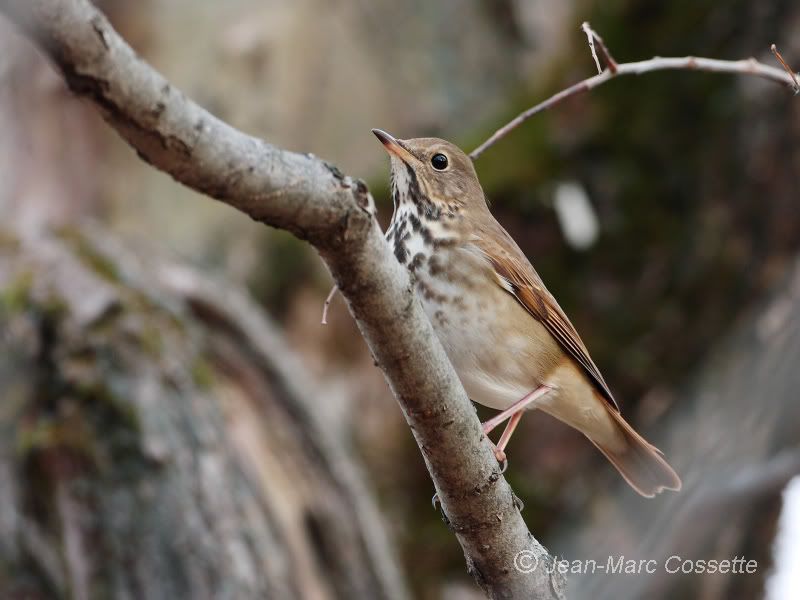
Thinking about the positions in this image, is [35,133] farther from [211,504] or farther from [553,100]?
[553,100]

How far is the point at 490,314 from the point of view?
129 inches

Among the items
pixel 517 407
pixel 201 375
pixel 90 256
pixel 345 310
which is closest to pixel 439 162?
pixel 517 407

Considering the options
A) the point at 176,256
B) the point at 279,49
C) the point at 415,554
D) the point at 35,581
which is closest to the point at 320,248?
the point at 35,581

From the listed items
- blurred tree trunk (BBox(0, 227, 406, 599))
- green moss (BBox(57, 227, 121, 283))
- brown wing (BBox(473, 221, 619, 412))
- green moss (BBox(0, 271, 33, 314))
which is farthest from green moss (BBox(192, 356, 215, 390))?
brown wing (BBox(473, 221, 619, 412))

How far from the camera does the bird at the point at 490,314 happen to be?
3.21 meters

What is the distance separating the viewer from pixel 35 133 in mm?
7203

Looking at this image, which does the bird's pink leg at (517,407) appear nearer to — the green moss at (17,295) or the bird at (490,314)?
the bird at (490,314)

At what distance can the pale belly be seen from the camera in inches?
125

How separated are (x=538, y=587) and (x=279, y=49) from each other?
5452mm

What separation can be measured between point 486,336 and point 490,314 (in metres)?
0.08

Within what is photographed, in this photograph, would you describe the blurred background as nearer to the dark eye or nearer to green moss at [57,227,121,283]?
green moss at [57,227,121,283]

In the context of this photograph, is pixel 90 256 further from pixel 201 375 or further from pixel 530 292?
pixel 530 292

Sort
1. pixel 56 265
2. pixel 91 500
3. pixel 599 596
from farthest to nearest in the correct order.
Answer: pixel 56 265, pixel 91 500, pixel 599 596

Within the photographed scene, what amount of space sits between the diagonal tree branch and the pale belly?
770 mm
